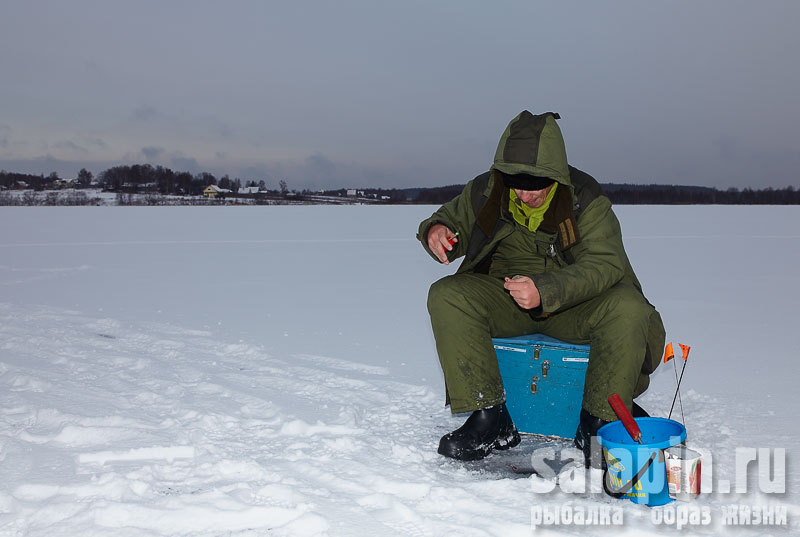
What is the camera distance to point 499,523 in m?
1.88

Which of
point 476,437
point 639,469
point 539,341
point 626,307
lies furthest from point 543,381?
point 639,469

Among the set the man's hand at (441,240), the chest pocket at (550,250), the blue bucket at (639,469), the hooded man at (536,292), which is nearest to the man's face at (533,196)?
the hooded man at (536,292)

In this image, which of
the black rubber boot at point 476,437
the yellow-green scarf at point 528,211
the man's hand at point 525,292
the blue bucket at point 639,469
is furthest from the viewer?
the yellow-green scarf at point 528,211

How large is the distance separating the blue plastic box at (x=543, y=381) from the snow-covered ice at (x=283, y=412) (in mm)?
296

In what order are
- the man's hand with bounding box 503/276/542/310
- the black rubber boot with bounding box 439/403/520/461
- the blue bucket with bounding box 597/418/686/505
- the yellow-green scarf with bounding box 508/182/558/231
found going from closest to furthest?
the blue bucket with bounding box 597/418/686/505 → the man's hand with bounding box 503/276/542/310 → the black rubber boot with bounding box 439/403/520/461 → the yellow-green scarf with bounding box 508/182/558/231

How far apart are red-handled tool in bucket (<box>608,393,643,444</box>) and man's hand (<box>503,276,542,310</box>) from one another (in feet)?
1.23

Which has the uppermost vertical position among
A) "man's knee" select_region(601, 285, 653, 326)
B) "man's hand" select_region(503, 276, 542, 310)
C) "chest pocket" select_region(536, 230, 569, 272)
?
"chest pocket" select_region(536, 230, 569, 272)

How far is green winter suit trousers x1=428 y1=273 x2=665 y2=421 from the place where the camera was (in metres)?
2.21

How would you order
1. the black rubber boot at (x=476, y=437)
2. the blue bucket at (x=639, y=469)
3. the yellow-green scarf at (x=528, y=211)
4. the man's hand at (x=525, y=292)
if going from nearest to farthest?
1. the blue bucket at (x=639, y=469)
2. the man's hand at (x=525, y=292)
3. the black rubber boot at (x=476, y=437)
4. the yellow-green scarf at (x=528, y=211)

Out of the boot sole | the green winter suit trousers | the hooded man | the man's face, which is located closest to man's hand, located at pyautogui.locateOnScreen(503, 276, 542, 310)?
the hooded man

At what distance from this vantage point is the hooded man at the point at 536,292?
2213 millimetres

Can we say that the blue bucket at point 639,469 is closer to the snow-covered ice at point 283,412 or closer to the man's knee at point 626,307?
the snow-covered ice at point 283,412

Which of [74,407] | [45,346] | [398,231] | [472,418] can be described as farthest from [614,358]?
[398,231]

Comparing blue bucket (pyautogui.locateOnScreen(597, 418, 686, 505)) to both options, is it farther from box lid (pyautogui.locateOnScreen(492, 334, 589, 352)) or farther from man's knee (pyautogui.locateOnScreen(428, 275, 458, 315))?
man's knee (pyautogui.locateOnScreen(428, 275, 458, 315))
